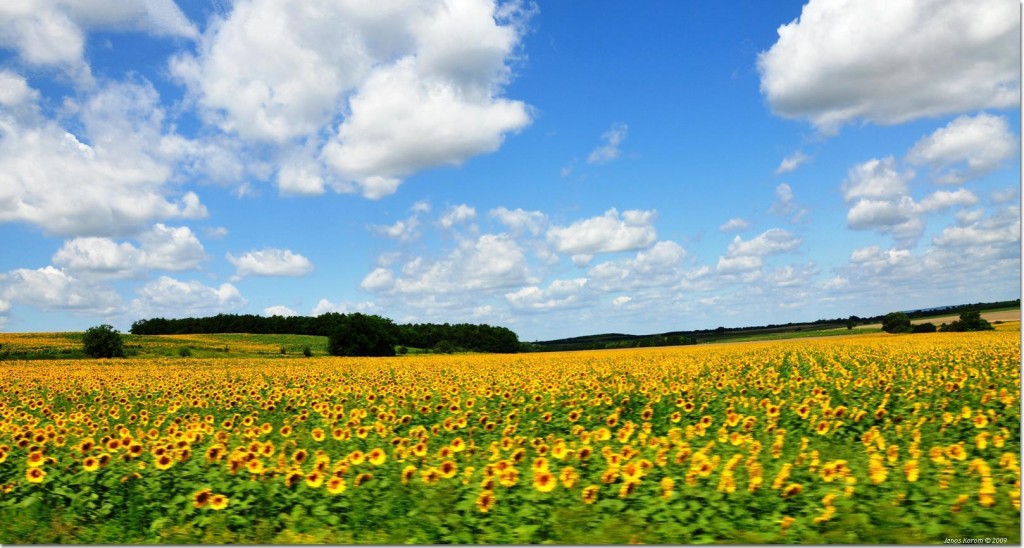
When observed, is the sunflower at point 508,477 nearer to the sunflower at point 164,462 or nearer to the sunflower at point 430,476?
the sunflower at point 430,476

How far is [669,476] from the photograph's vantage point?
6.68m

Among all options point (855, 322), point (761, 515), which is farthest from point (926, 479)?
point (855, 322)

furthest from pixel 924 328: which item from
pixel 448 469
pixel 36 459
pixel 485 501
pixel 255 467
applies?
pixel 36 459

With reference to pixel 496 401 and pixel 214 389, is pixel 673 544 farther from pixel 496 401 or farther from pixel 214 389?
pixel 214 389

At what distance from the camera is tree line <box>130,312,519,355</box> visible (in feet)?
214

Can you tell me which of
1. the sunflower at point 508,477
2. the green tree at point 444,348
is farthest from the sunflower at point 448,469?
the green tree at point 444,348

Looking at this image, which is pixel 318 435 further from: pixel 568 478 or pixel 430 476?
pixel 568 478

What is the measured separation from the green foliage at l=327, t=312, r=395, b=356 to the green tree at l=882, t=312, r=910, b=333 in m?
43.7

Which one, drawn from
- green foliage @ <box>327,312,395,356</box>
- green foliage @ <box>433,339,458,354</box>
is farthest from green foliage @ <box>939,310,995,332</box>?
green foliage @ <box>433,339,458,354</box>

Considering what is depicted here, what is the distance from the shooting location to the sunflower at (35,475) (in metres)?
7.55

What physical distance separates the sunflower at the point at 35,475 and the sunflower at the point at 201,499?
2.16 meters

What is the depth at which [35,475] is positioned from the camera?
302 inches

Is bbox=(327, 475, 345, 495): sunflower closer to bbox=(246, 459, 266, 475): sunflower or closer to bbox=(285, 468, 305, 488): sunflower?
bbox=(285, 468, 305, 488): sunflower

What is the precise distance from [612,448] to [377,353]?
5843 cm
